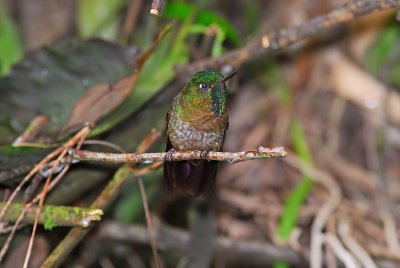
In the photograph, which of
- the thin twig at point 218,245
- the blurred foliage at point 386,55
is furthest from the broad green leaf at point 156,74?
the blurred foliage at point 386,55

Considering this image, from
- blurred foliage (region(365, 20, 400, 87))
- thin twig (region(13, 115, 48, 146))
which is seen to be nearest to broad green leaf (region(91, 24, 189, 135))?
thin twig (region(13, 115, 48, 146))

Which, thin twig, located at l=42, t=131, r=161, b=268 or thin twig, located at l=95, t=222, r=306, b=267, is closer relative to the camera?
thin twig, located at l=42, t=131, r=161, b=268

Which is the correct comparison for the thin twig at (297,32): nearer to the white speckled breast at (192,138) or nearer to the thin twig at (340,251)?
the white speckled breast at (192,138)

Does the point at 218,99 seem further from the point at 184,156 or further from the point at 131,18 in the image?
the point at 131,18

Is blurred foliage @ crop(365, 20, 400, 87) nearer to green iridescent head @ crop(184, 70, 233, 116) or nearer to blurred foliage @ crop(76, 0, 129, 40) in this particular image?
blurred foliage @ crop(76, 0, 129, 40)

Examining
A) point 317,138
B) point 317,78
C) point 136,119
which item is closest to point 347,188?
point 317,138
